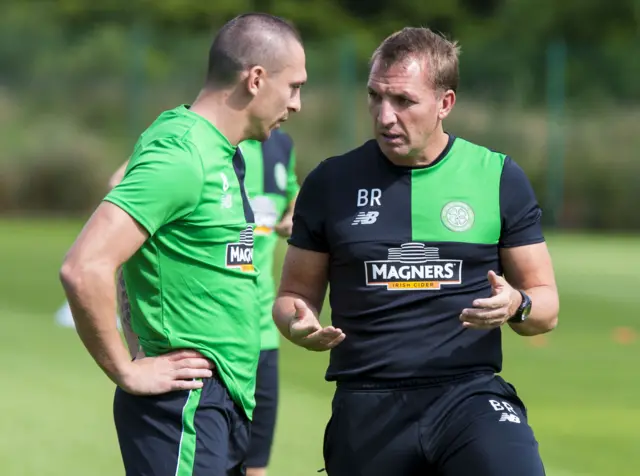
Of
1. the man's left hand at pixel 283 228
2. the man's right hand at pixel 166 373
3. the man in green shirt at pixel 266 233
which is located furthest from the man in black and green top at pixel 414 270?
the man's left hand at pixel 283 228

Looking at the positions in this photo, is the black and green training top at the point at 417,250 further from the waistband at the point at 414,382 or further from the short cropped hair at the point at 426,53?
the short cropped hair at the point at 426,53

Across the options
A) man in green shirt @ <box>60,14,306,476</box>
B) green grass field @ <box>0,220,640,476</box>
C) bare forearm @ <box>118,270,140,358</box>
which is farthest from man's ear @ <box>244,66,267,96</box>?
green grass field @ <box>0,220,640,476</box>

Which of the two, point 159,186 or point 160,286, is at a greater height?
point 159,186

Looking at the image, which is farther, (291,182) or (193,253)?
(291,182)

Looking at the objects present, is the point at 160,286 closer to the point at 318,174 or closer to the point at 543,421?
the point at 318,174

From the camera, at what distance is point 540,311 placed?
15.7 feet

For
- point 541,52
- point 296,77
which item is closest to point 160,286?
point 296,77

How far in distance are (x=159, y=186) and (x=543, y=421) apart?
579 cm

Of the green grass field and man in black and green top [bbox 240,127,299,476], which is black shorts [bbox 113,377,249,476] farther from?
the green grass field

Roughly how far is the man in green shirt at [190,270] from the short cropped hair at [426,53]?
489 millimetres

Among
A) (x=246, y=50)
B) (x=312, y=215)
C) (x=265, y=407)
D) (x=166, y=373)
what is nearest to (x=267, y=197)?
(x=265, y=407)

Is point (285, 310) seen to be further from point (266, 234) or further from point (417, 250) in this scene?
point (266, 234)

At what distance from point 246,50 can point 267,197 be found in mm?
3018

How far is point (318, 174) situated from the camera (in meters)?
4.99
